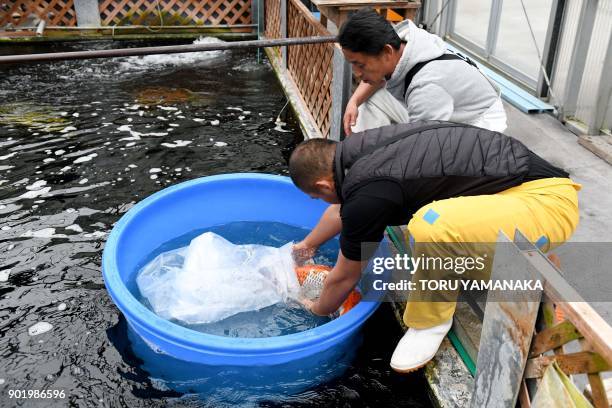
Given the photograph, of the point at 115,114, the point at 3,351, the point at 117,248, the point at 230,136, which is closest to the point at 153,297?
the point at 117,248

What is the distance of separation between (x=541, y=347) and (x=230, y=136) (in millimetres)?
4474

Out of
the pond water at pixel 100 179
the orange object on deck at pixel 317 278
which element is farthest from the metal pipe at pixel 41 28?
the orange object on deck at pixel 317 278

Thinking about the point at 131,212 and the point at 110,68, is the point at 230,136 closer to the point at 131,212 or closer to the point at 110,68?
the point at 131,212

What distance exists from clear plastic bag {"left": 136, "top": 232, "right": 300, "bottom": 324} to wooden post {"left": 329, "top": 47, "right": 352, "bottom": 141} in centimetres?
132

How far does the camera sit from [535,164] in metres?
2.48

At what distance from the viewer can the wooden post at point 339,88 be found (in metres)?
4.23

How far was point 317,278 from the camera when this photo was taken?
3357 millimetres

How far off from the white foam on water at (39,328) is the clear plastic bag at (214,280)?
1.89ft

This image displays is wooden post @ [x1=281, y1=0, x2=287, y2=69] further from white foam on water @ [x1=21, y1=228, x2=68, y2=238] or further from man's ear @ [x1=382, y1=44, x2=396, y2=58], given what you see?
man's ear @ [x1=382, y1=44, x2=396, y2=58]

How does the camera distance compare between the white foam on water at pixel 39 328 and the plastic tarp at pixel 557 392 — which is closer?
the plastic tarp at pixel 557 392

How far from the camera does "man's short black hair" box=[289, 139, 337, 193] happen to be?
2414 millimetres

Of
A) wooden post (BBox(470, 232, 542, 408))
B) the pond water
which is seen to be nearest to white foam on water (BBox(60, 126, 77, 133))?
the pond water

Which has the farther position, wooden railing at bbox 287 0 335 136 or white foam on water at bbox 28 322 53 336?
wooden railing at bbox 287 0 335 136

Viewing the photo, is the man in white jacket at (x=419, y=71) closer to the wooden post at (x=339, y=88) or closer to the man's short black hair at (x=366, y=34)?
the man's short black hair at (x=366, y=34)
